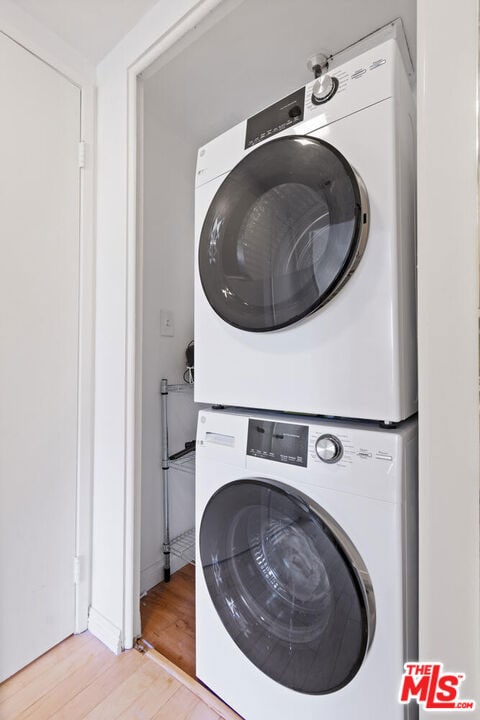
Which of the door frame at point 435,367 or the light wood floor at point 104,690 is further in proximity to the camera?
the light wood floor at point 104,690

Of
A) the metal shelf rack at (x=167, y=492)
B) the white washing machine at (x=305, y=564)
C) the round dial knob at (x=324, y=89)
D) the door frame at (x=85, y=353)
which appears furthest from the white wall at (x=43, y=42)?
the white washing machine at (x=305, y=564)

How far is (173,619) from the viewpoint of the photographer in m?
1.44

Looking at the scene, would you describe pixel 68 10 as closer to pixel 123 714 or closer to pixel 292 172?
Answer: pixel 292 172

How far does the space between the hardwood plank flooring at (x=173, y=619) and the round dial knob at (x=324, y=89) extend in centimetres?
184

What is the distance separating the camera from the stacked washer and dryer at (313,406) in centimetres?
73

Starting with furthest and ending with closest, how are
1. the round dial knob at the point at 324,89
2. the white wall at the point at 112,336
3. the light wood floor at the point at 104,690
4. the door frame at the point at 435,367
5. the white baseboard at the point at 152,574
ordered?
the white baseboard at the point at 152,574, the white wall at the point at 112,336, the light wood floor at the point at 104,690, the round dial knob at the point at 324,89, the door frame at the point at 435,367

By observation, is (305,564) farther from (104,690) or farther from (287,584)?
(104,690)

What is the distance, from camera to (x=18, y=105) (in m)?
1.21

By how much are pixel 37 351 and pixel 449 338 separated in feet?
4.31

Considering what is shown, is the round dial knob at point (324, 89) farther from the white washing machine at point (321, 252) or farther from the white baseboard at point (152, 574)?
the white baseboard at point (152, 574)

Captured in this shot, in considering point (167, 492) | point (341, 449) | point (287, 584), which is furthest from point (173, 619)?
point (341, 449)

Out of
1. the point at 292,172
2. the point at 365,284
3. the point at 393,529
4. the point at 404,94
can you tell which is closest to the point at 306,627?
the point at 393,529

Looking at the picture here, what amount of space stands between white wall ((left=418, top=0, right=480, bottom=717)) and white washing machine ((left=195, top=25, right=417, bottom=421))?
25 cm

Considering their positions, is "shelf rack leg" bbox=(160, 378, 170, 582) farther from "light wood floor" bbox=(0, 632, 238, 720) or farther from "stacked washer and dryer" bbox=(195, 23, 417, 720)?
"stacked washer and dryer" bbox=(195, 23, 417, 720)
